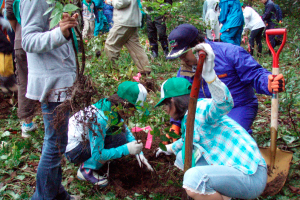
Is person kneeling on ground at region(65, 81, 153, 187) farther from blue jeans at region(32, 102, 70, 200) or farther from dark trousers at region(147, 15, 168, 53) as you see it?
dark trousers at region(147, 15, 168, 53)

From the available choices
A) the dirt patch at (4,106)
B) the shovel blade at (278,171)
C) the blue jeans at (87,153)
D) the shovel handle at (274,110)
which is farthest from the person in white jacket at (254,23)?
the dirt patch at (4,106)

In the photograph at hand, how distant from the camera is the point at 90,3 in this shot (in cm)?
656

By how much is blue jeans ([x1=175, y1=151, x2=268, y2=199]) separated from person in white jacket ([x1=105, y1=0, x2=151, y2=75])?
111 inches

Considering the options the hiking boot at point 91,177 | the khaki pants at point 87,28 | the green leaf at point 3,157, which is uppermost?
the khaki pants at point 87,28

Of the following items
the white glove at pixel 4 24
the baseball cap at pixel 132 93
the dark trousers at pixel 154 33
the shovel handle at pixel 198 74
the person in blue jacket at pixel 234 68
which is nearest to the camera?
the shovel handle at pixel 198 74

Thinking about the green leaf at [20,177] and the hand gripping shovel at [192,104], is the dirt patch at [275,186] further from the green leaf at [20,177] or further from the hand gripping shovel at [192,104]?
the green leaf at [20,177]

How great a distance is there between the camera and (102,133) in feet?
6.57

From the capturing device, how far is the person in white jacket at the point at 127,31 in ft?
13.9

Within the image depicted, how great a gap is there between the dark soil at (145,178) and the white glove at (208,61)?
3.20 ft

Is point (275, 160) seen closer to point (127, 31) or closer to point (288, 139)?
point (288, 139)

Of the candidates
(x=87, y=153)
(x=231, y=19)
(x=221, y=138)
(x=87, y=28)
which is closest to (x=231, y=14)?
(x=231, y=19)

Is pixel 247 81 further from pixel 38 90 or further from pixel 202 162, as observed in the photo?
pixel 38 90

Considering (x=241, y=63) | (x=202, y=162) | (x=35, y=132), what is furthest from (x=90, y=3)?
(x=202, y=162)

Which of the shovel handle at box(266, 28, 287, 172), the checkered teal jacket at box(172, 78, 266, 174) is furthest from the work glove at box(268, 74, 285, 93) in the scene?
the checkered teal jacket at box(172, 78, 266, 174)
